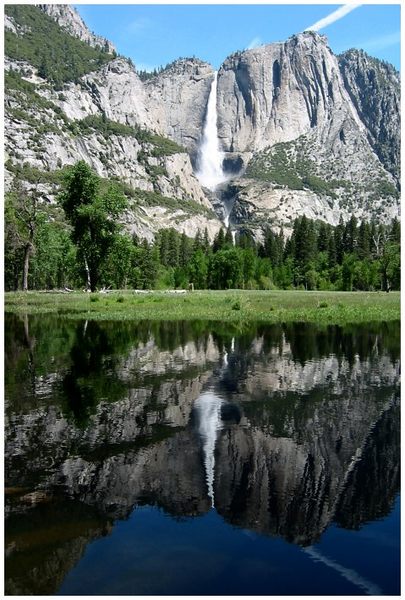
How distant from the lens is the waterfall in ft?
34.4

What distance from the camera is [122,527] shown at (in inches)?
335

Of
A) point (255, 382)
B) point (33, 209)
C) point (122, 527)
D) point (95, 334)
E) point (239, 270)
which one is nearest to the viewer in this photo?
point (122, 527)

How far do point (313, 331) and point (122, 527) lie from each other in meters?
27.1

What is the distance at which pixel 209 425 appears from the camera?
1335 cm

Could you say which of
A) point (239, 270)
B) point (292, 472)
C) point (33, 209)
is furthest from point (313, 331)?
point (239, 270)

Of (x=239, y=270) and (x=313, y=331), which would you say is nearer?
(x=313, y=331)

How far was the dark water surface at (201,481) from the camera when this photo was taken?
7383 millimetres

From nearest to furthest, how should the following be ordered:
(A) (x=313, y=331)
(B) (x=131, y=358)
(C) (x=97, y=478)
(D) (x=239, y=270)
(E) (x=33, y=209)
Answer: (C) (x=97, y=478) < (B) (x=131, y=358) < (A) (x=313, y=331) < (E) (x=33, y=209) < (D) (x=239, y=270)

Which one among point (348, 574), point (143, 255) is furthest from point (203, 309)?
point (143, 255)

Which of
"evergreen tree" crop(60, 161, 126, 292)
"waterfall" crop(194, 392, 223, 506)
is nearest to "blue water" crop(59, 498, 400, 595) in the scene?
"waterfall" crop(194, 392, 223, 506)

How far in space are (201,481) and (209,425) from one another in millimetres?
3276

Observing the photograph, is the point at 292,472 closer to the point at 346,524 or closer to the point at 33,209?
the point at 346,524

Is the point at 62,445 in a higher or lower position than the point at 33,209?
lower

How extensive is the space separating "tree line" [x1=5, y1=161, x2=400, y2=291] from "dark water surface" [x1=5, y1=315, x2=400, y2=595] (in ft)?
142
